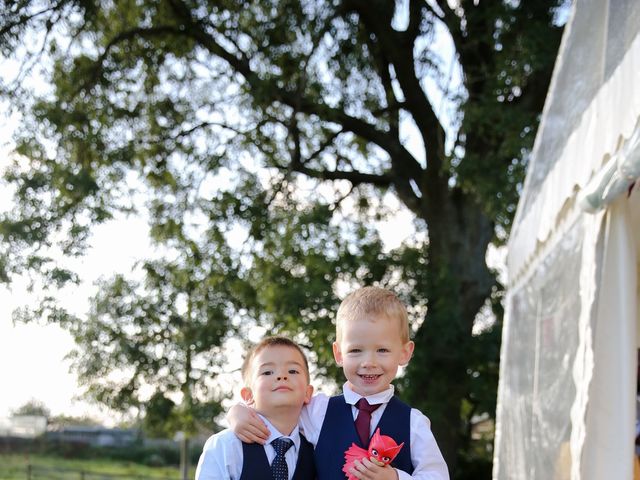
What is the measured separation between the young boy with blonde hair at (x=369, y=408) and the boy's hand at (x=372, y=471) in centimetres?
11

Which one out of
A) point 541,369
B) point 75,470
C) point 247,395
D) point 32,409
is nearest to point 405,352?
point 247,395

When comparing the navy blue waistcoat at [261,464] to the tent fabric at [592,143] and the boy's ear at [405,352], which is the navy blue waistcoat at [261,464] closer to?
the boy's ear at [405,352]

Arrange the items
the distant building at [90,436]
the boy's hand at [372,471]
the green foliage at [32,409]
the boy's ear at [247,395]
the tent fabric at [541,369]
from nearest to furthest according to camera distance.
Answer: the boy's hand at [372,471] → the boy's ear at [247,395] → the tent fabric at [541,369] → the distant building at [90,436] → the green foliage at [32,409]

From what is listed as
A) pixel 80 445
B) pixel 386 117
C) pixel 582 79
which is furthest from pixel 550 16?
pixel 80 445

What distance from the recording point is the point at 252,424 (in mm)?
2863

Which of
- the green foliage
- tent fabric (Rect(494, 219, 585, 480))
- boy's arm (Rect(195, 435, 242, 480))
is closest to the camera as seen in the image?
boy's arm (Rect(195, 435, 242, 480))

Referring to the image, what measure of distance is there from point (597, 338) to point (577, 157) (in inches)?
36.7

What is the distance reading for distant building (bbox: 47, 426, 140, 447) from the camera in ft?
74.1

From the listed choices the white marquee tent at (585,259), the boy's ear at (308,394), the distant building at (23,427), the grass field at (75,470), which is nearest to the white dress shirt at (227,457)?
the boy's ear at (308,394)

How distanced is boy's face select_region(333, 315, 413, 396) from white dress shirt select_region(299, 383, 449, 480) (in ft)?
0.15

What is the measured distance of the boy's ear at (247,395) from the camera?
3.10m

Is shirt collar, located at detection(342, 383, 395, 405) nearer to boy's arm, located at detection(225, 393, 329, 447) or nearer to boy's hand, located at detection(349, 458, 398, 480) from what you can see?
boy's arm, located at detection(225, 393, 329, 447)

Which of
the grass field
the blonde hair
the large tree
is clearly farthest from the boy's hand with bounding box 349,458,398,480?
the grass field

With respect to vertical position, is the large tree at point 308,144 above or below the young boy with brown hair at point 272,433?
above
